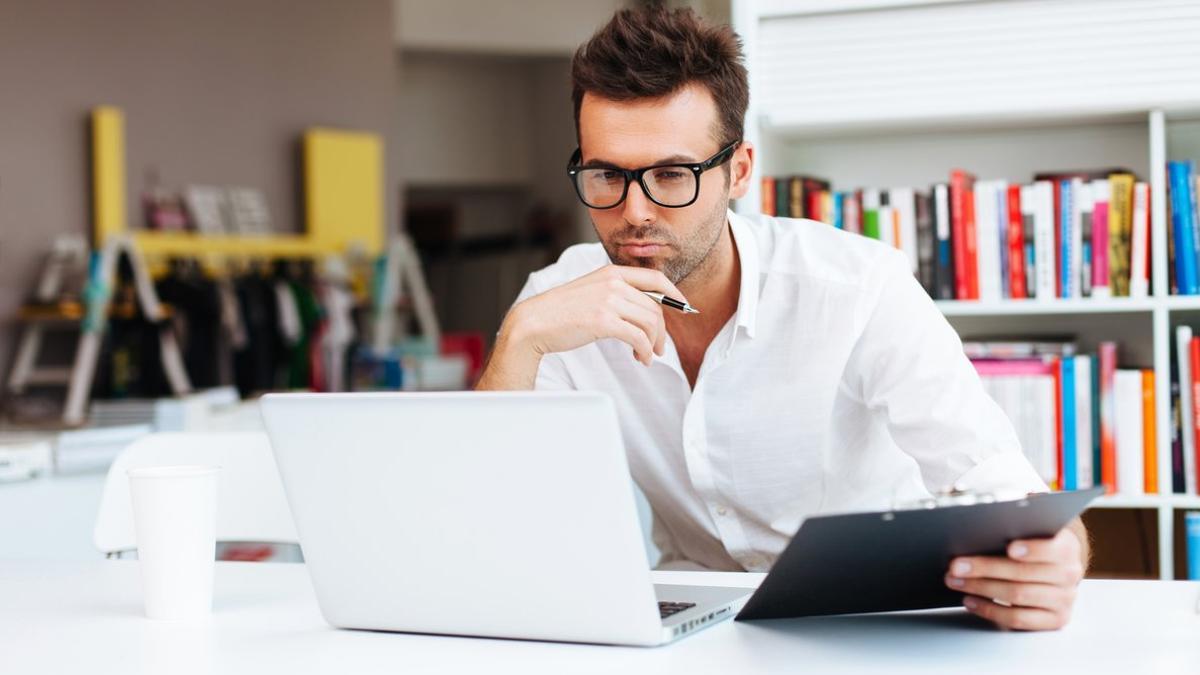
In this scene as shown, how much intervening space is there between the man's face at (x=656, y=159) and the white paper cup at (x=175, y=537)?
63cm

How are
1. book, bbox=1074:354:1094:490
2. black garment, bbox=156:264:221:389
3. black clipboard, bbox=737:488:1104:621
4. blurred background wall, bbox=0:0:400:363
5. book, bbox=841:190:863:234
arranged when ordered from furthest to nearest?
black garment, bbox=156:264:221:389, blurred background wall, bbox=0:0:400:363, book, bbox=841:190:863:234, book, bbox=1074:354:1094:490, black clipboard, bbox=737:488:1104:621

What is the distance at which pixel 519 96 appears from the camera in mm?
10312

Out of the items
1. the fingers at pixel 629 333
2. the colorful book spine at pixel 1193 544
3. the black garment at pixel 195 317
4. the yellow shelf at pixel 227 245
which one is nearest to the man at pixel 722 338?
the fingers at pixel 629 333

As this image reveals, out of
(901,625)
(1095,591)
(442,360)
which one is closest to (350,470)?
(901,625)

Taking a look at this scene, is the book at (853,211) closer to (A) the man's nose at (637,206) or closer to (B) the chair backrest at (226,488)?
(A) the man's nose at (637,206)

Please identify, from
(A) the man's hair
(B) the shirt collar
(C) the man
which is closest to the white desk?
(C) the man

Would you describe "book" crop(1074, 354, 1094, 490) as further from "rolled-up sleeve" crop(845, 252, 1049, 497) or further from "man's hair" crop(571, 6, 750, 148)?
"man's hair" crop(571, 6, 750, 148)

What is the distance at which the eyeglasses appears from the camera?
5.38 feet

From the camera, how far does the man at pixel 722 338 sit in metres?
1.55

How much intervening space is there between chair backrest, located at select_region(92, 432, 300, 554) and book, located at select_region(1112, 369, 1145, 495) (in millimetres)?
1638

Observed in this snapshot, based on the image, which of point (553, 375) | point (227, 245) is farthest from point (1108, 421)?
point (227, 245)

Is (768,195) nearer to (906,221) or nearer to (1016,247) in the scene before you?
(906,221)

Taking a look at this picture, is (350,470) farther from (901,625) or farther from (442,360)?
(442,360)

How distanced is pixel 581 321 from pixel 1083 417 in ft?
4.99
